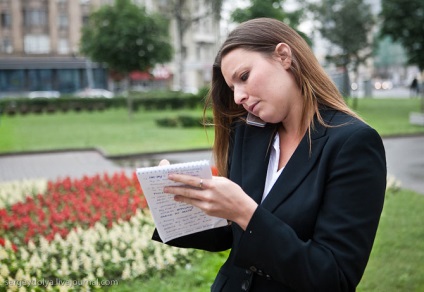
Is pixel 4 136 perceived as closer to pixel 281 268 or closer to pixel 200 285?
pixel 200 285

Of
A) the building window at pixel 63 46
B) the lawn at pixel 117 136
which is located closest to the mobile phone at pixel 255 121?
the lawn at pixel 117 136

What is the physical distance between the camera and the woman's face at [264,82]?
1.57 meters

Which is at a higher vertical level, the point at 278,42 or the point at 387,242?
the point at 278,42

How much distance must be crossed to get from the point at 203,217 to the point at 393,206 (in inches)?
214

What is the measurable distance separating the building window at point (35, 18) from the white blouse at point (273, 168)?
56.0m

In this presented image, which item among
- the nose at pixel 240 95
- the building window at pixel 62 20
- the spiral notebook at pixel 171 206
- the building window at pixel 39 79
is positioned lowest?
the building window at pixel 39 79

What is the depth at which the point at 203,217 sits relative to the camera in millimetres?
1746

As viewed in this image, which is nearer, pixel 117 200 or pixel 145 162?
pixel 117 200

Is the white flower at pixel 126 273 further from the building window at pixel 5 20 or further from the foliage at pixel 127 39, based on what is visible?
the building window at pixel 5 20

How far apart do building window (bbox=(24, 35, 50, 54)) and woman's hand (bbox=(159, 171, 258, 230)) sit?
182ft

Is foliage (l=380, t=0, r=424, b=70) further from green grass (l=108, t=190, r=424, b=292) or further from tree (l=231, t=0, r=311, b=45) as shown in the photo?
green grass (l=108, t=190, r=424, b=292)

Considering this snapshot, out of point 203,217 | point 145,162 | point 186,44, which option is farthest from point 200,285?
point 186,44

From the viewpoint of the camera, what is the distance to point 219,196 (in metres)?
1.42

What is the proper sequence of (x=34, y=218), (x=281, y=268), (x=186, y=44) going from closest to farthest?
1. (x=281, y=268)
2. (x=34, y=218)
3. (x=186, y=44)
